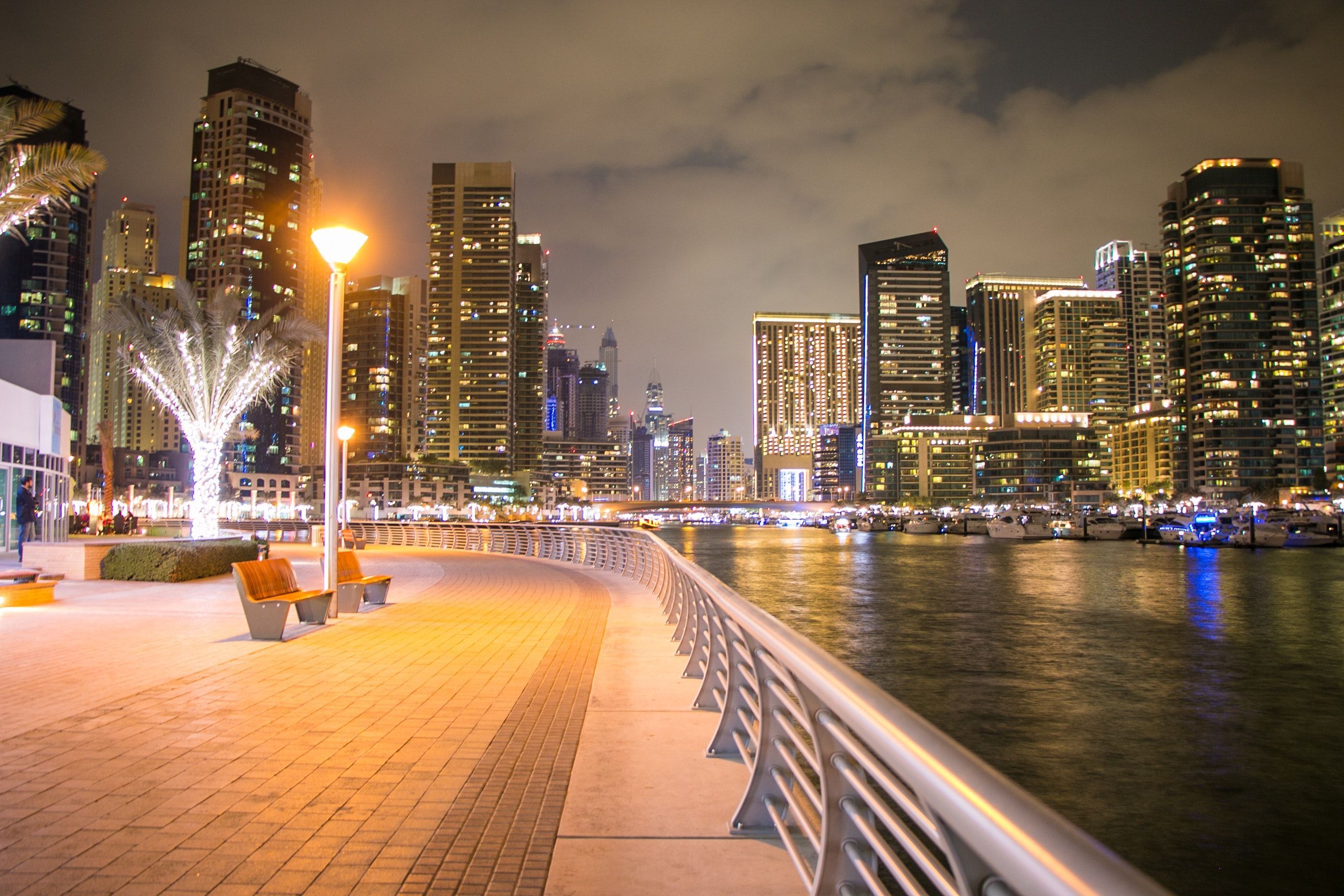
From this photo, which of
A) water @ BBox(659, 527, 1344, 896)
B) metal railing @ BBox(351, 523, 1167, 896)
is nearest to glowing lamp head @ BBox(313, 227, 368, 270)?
metal railing @ BBox(351, 523, 1167, 896)

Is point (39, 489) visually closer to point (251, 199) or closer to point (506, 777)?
point (506, 777)

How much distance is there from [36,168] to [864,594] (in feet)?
88.3

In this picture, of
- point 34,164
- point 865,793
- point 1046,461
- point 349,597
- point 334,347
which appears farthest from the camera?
point 1046,461

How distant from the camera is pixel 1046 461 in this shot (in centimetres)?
17888

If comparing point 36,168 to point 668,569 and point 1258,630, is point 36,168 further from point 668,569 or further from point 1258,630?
point 1258,630

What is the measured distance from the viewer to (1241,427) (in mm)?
165500

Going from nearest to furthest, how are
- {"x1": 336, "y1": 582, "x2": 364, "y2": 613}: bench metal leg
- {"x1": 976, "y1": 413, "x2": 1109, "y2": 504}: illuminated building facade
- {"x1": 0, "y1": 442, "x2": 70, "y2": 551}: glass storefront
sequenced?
{"x1": 336, "y1": 582, "x2": 364, "y2": 613}: bench metal leg < {"x1": 0, "y1": 442, "x2": 70, "y2": 551}: glass storefront < {"x1": 976, "y1": 413, "x2": 1109, "y2": 504}: illuminated building facade

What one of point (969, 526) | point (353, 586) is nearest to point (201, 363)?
point (353, 586)

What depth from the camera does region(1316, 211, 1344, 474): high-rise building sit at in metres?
170

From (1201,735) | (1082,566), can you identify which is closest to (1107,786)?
(1201,735)

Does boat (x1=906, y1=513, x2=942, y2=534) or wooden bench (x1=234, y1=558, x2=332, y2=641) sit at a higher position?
wooden bench (x1=234, y1=558, x2=332, y2=641)

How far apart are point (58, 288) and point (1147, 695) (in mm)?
151840

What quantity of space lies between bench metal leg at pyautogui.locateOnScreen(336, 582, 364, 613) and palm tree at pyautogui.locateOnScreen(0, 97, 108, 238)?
27.0 ft

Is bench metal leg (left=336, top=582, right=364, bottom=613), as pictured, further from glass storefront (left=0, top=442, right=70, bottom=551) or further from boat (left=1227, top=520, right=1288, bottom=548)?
boat (left=1227, top=520, right=1288, bottom=548)
